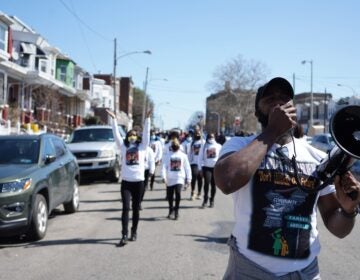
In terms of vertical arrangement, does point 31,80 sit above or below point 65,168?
above

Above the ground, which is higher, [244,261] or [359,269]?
[244,261]

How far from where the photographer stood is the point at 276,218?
108 inches

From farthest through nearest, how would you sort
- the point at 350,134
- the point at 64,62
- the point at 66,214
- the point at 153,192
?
the point at 64,62 < the point at 153,192 < the point at 66,214 < the point at 350,134

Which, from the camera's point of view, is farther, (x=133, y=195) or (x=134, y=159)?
(x=134, y=159)

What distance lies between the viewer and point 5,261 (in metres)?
7.46

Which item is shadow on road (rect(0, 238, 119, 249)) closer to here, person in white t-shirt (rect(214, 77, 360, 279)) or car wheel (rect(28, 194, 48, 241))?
car wheel (rect(28, 194, 48, 241))

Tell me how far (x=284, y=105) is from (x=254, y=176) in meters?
0.39

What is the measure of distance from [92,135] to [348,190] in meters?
18.3

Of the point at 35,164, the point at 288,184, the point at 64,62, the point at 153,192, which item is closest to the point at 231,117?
the point at 64,62

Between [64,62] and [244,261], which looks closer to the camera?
[244,261]

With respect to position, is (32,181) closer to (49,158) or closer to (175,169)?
(49,158)

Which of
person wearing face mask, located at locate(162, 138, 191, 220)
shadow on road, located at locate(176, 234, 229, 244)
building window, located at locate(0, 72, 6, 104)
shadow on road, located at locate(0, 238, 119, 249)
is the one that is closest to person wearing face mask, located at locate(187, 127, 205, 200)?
person wearing face mask, located at locate(162, 138, 191, 220)

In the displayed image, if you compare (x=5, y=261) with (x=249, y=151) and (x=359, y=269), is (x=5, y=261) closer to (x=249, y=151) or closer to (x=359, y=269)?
(x=359, y=269)

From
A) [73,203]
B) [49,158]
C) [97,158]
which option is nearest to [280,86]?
[49,158]
